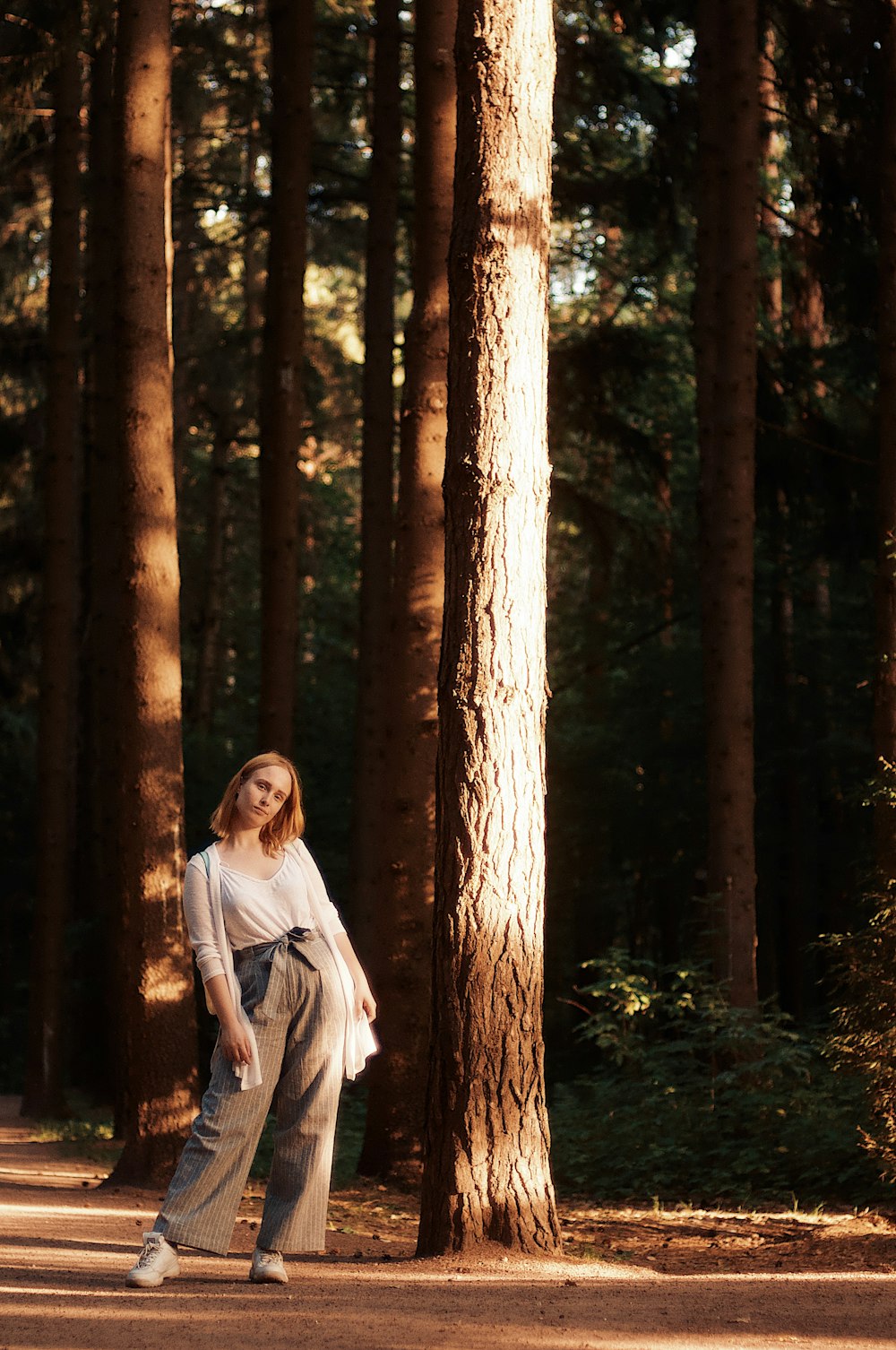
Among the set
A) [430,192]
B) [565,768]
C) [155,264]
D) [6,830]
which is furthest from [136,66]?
[6,830]

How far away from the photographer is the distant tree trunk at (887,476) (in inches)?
341

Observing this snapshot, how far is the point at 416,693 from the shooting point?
9344mm

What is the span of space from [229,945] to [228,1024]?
0.33 m

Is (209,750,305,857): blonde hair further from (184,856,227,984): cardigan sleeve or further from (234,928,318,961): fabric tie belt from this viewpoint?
(234,928,318,961): fabric tie belt

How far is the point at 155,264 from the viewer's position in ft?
31.0

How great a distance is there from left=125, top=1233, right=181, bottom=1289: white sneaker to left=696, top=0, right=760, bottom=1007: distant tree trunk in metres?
6.34

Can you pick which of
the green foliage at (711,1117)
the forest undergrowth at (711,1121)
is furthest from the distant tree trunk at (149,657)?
the green foliage at (711,1117)

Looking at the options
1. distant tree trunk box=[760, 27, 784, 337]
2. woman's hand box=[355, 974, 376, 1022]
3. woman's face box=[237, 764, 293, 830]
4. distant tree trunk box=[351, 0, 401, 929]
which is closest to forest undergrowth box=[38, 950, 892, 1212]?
woman's hand box=[355, 974, 376, 1022]

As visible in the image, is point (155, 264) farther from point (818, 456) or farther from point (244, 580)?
point (244, 580)

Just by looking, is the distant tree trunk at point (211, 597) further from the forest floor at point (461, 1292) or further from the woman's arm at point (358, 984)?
the woman's arm at point (358, 984)

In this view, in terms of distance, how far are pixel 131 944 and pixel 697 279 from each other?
8.27 m

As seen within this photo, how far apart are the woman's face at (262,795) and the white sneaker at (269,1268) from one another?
5.13 ft

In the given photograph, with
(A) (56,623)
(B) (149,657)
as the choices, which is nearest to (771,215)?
(A) (56,623)

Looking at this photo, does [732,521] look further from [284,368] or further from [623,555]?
[623,555]
